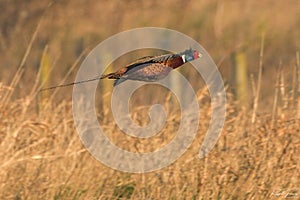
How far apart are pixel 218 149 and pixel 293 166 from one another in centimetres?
57

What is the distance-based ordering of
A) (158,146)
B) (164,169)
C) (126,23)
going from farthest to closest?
(126,23) < (158,146) < (164,169)

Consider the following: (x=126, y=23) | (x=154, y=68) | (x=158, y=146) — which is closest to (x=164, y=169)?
(x=158, y=146)

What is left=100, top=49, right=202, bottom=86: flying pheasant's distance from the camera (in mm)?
3514

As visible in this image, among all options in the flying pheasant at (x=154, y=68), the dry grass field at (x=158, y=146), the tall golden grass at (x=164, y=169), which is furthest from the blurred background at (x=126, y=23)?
the flying pheasant at (x=154, y=68)

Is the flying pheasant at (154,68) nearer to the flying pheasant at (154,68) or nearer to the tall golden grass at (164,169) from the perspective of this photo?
the flying pheasant at (154,68)

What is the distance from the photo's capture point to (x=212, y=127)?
18.4 feet

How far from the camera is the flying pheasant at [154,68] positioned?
351cm

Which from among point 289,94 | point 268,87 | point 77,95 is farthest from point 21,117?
point 268,87

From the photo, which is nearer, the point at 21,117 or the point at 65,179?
the point at 65,179

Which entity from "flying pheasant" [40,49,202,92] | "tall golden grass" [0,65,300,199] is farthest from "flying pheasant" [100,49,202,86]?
"tall golden grass" [0,65,300,199]

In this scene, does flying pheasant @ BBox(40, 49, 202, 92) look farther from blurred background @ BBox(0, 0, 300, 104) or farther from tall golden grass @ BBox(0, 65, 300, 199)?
blurred background @ BBox(0, 0, 300, 104)

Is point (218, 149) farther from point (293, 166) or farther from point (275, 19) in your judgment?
point (275, 19)

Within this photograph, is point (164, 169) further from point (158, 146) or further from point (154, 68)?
point (154, 68)

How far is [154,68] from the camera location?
3.53 m
